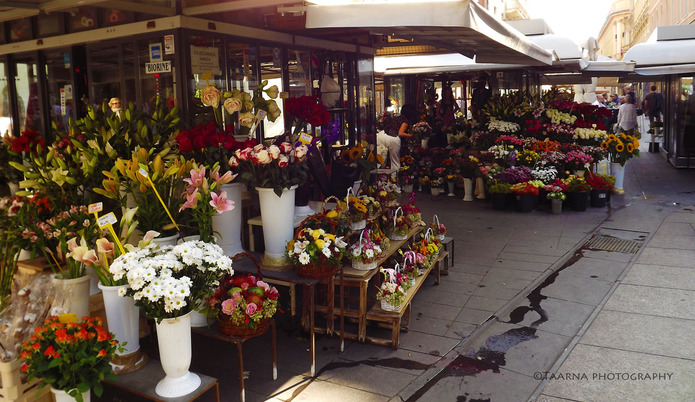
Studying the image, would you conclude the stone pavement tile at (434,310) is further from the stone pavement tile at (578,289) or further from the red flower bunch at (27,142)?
the red flower bunch at (27,142)

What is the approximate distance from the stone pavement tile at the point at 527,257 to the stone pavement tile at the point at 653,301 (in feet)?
3.51

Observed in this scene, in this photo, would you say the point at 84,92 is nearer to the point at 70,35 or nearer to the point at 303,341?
the point at 70,35

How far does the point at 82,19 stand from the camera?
17.1 feet

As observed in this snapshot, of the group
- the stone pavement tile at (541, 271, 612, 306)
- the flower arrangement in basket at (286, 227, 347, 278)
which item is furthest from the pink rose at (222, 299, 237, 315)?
the stone pavement tile at (541, 271, 612, 306)

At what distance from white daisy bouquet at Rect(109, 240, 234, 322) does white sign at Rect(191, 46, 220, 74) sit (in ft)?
6.54

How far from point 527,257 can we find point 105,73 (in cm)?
498

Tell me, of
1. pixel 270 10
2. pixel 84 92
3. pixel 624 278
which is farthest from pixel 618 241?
pixel 84 92

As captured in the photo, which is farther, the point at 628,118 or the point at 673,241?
the point at 628,118

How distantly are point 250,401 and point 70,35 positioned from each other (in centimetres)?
385

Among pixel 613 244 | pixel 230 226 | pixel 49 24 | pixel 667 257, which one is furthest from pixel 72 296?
pixel 613 244

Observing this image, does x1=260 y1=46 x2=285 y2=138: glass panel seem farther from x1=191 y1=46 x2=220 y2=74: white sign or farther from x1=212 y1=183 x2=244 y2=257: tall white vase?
x1=212 y1=183 x2=244 y2=257: tall white vase

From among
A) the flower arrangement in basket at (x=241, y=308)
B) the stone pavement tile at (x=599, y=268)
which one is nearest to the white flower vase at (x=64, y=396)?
the flower arrangement in basket at (x=241, y=308)

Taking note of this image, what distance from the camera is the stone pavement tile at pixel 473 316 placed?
485 cm

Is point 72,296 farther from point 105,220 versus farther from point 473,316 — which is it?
point 473,316
